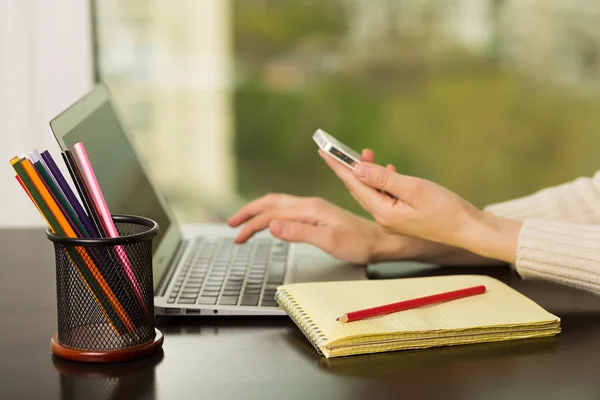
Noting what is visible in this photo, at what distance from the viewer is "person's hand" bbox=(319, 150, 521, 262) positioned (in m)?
1.01

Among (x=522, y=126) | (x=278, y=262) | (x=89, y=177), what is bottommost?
(x=522, y=126)

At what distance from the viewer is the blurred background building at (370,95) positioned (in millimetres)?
3242

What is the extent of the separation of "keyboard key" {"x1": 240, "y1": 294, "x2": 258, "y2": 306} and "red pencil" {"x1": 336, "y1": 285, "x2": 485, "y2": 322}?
144mm

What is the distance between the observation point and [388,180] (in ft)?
3.32

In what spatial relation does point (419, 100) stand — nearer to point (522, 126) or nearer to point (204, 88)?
point (522, 126)

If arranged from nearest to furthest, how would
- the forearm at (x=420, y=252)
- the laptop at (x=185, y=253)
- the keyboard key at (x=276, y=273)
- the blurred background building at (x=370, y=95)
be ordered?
the laptop at (x=185, y=253)
the keyboard key at (x=276, y=273)
the forearm at (x=420, y=252)
the blurred background building at (x=370, y=95)

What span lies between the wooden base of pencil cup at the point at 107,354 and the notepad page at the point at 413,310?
17 centimetres

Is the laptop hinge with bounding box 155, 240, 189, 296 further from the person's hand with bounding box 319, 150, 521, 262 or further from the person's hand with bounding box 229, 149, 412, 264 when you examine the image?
the person's hand with bounding box 319, 150, 521, 262

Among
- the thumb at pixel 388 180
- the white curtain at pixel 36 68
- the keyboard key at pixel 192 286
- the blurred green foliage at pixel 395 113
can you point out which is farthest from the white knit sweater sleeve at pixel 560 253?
the blurred green foliage at pixel 395 113

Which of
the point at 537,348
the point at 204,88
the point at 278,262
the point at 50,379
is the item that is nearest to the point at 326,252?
the point at 278,262

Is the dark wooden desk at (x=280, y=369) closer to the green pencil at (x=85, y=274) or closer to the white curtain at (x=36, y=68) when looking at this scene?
the green pencil at (x=85, y=274)

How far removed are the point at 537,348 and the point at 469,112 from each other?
2.50m

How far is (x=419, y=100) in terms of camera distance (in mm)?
3279

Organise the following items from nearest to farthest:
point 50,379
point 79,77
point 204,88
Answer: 1. point 50,379
2. point 79,77
3. point 204,88
